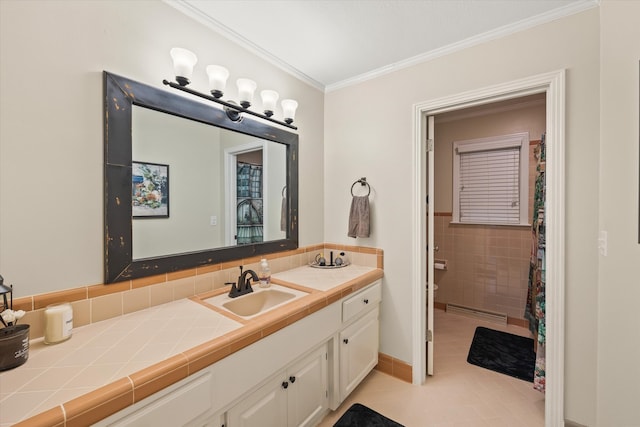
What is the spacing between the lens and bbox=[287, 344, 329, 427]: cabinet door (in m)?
1.43

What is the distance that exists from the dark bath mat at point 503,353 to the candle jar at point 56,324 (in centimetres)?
279

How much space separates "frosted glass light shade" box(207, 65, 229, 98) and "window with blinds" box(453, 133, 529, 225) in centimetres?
296

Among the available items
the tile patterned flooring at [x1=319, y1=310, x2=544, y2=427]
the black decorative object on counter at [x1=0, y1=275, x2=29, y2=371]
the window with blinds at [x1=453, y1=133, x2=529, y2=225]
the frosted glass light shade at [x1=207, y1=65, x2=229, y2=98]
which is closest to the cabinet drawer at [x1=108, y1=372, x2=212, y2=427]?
the black decorative object on counter at [x1=0, y1=275, x2=29, y2=371]

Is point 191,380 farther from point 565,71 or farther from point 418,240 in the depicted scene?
point 565,71

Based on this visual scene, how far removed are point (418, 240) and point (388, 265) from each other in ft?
1.07

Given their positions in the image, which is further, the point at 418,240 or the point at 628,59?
the point at 418,240

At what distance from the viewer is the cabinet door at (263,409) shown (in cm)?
116

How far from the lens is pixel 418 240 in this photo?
80.2 inches

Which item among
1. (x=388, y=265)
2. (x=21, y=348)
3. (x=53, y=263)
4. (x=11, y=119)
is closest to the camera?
(x=21, y=348)

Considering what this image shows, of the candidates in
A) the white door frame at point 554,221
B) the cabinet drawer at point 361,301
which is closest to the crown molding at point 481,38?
the white door frame at point 554,221

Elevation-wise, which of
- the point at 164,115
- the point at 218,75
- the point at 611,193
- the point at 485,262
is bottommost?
the point at 485,262

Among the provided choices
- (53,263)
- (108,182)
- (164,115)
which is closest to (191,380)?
(53,263)

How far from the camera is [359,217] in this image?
222cm

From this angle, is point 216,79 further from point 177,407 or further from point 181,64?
point 177,407
